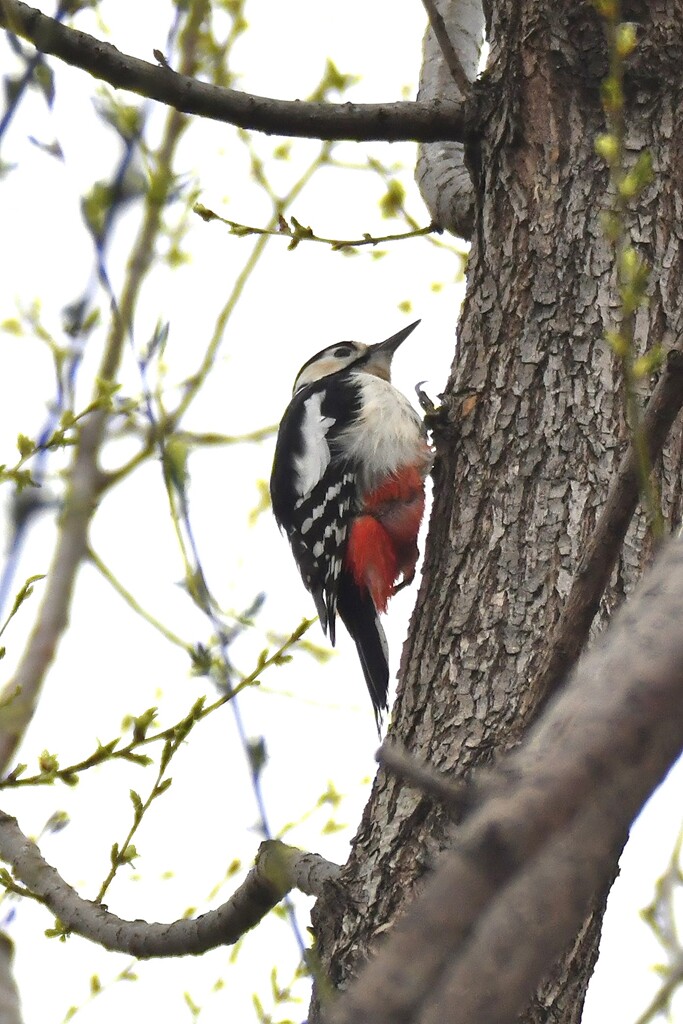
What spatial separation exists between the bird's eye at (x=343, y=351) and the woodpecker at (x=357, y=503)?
0.67 metres

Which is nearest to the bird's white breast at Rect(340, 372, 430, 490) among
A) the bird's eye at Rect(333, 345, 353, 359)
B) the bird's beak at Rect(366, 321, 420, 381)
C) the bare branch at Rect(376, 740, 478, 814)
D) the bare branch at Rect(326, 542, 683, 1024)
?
the bird's beak at Rect(366, 321, 420, 381)

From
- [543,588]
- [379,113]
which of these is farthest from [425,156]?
[543,588]

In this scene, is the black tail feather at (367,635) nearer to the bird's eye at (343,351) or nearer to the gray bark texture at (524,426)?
the bird's eye at (343,351)

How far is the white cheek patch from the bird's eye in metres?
0.73

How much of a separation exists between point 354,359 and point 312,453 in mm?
917

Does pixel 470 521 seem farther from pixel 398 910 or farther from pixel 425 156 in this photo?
pixel 425 156

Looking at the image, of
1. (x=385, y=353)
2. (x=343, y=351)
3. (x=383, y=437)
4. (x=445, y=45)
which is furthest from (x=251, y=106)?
(x=343, y=351)

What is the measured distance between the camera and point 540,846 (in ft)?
2.12

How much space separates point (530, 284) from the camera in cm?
257

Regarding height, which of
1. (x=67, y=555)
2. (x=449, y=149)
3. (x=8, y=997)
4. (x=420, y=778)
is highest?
(x=449, y=149)

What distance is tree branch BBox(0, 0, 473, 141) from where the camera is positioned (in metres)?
2.51

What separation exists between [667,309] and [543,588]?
2.10 feet

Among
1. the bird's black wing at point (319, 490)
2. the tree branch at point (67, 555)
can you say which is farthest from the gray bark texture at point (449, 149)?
the bird's black wing at point (319, 490)

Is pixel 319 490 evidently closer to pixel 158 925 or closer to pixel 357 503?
pixel 357 503
